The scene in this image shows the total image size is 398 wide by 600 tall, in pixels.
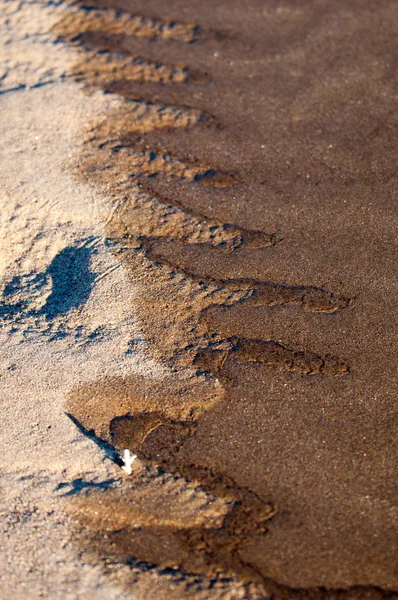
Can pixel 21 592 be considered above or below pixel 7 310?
below

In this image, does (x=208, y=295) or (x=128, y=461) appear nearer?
(x=128, y=461)

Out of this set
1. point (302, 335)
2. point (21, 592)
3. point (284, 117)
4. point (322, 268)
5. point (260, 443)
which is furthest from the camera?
point (284, 117)

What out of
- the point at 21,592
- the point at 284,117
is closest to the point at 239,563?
the point at 21,592

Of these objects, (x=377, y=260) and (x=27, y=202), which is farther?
(x=27, y=202)

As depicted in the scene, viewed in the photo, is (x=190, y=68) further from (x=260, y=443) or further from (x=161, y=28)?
(x=260, y=443)

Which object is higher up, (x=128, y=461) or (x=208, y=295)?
(x=208, y=295)

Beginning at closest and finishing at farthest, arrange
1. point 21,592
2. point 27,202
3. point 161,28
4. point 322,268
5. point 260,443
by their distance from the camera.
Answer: point 21,592 < point 260,443 < point 322,268 < point 27,202 < point 161,28

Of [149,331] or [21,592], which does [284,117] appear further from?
[21,592]

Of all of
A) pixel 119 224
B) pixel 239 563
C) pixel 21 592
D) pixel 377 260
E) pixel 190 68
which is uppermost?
pixel 190 68
